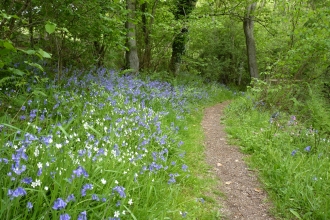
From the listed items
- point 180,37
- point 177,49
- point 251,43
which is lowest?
point 177,49

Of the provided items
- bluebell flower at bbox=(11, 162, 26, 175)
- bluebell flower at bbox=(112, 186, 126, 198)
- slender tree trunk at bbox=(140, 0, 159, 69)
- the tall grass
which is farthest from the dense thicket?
bluebell flower at bbox=(112, 186, 126, 198)

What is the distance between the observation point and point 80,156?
96.6 inches

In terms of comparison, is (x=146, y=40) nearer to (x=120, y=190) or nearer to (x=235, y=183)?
(x=235, y=183)

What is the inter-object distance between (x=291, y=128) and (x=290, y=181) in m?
2.60

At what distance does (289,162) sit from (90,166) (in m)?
3.26

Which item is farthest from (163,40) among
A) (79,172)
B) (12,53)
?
(79,172)

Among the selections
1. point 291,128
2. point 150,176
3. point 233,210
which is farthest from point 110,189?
point 291,128

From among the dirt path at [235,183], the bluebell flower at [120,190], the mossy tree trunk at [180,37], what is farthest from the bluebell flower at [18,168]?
the mossy tree trunk at [180,37]

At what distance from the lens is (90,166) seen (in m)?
2.40

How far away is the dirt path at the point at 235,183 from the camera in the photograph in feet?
10.8

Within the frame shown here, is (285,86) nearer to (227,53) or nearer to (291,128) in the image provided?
(291,128)

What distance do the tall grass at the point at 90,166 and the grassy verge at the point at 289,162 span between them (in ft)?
3.32

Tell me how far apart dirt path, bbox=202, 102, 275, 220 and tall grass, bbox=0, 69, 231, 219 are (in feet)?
1.02

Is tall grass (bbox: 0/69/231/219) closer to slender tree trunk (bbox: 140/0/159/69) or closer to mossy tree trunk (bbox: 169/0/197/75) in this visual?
slender tree trunk (bbox: 140/0/159/69)
